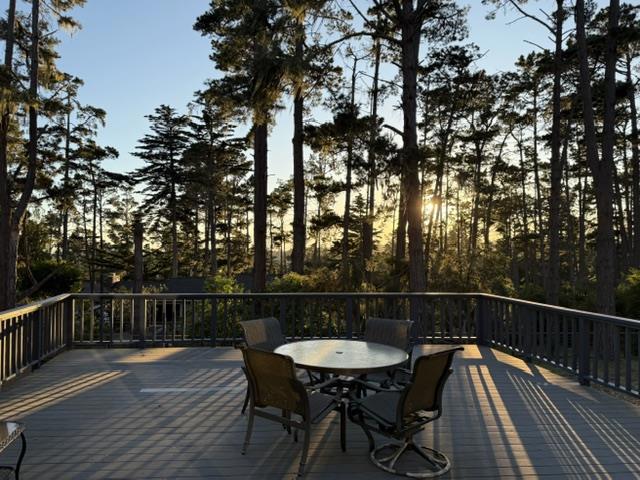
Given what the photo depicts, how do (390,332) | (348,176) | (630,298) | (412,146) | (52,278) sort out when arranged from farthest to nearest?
1. (52,278)
2. (348,176)
3. (630,298)
4. (412,146)
5. (390,332)

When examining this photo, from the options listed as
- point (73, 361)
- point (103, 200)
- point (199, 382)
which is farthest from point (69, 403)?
point (103, 200)

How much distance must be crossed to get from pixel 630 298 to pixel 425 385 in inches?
520

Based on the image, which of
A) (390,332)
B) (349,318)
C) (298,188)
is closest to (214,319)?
(349,318)

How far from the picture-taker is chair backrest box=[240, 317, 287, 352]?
4.51 m

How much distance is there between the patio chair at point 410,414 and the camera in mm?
3002

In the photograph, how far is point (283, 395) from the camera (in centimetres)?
320

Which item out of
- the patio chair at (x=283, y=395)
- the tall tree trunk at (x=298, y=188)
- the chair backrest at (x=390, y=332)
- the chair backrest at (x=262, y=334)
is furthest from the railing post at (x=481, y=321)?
the tall tree trunk at (x=298, y=188)

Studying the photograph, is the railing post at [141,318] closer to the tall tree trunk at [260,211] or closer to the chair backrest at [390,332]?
the chair backrest at [390,332]

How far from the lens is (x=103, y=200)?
3312 centimetres

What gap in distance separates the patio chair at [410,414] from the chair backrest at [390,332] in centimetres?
115

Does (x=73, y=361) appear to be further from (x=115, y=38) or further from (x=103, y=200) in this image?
(x=103, y=200)

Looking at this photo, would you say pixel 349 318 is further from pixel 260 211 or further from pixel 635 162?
pixel 635 162

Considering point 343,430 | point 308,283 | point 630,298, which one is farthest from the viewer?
point 630,298

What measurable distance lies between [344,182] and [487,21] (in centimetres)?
842
